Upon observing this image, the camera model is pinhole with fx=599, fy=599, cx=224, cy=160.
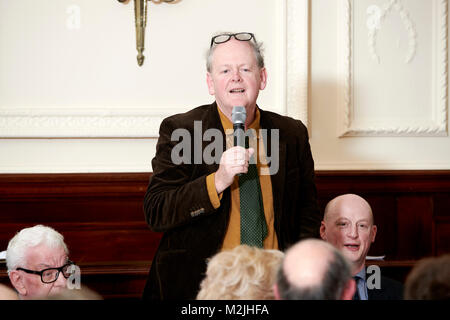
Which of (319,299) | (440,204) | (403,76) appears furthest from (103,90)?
(319,299)

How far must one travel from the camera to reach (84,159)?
3.86m

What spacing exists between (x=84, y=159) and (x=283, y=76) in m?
1.40

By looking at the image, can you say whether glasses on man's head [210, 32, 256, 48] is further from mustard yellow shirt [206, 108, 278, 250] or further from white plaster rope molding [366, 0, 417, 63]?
white plaster rope molding [366, 0, 417, 63]

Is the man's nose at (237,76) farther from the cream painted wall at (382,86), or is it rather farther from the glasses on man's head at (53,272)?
the cream painted wall at (382,86)

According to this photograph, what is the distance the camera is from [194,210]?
2.08 metres

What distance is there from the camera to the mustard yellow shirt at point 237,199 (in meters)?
2.08

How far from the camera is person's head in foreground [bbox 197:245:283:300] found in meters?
1.46

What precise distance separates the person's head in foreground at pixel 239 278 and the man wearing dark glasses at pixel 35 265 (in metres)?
0.99

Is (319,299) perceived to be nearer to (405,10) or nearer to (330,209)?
(330,209)

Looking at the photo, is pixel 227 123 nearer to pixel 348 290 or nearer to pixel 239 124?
pixel 239 124

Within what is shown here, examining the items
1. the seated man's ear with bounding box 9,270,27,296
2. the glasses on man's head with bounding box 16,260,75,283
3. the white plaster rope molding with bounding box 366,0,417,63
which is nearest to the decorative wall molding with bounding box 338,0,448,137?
Answer: the white plaster rope molding with bounding box 366,0,417,63

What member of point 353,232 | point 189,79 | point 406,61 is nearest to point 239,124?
point 353,232

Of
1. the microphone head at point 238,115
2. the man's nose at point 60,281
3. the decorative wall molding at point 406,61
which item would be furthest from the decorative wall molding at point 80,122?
the microphone head at point 238,115

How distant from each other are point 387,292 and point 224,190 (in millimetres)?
854
